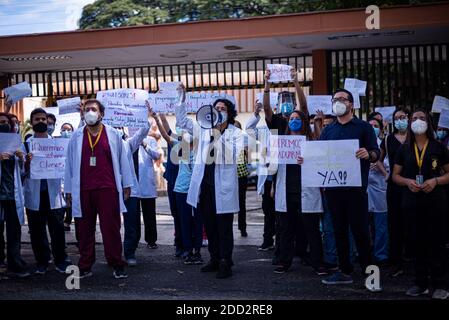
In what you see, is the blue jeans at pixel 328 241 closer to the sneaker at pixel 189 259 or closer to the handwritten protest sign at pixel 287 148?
the handwritten protest sign at pixel 287 148

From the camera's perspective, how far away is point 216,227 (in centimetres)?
852

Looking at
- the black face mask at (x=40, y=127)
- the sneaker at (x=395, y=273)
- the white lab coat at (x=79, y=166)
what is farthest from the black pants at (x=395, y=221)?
the black face mask at (x=40, y=127)

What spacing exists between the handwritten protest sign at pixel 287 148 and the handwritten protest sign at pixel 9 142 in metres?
3.06

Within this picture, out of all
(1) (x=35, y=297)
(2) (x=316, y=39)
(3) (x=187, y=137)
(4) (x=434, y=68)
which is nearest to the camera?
(1) (x=35, y=297)

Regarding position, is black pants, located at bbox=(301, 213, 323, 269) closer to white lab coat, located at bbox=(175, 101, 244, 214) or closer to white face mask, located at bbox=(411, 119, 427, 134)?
white lab coat, located at bbox=(175, 101, 244, 214)

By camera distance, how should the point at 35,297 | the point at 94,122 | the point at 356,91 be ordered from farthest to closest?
the point at 356,91, the point at 94,122, the point at 35,297

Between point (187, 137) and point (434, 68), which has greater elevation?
point (434, 68)

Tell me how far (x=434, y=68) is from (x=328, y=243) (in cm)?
689

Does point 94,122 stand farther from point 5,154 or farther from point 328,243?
point 328,243

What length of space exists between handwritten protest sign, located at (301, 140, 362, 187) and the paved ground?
113 centimetres

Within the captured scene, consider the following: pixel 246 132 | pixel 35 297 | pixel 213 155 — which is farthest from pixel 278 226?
pixel 35 297

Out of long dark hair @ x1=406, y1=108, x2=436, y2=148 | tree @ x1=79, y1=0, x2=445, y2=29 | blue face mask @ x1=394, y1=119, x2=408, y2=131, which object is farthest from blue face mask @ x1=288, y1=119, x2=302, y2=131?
tree @ x1=79, y1=0, x2=445, y2=29

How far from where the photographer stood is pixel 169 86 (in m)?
9.52

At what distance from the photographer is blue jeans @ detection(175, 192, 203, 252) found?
9211 millimetres
